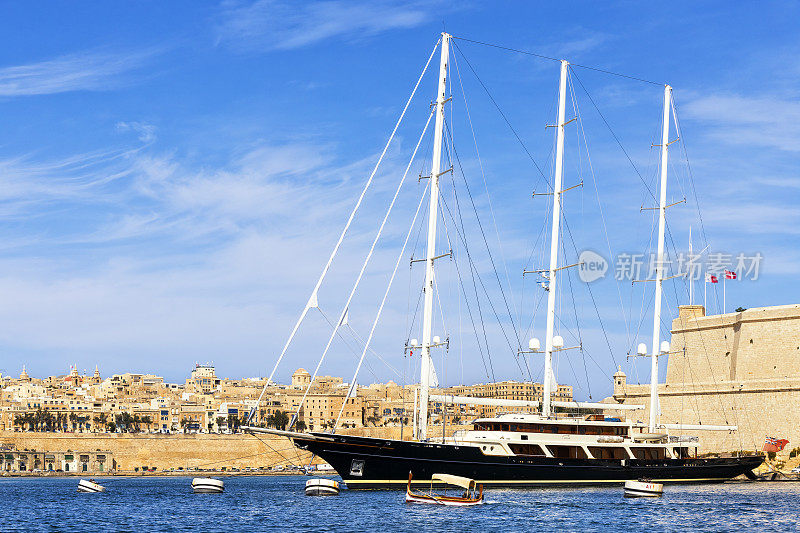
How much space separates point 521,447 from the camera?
133ft

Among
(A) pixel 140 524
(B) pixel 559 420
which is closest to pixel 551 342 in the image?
(B) pixel 559 420

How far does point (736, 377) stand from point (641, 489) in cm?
2498

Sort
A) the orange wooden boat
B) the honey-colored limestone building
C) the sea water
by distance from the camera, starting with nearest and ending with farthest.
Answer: the sea water → the orange wooden boat → the honey-colored limestone building

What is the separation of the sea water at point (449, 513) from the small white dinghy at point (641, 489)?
42cm

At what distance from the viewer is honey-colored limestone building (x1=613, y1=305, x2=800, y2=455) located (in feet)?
190

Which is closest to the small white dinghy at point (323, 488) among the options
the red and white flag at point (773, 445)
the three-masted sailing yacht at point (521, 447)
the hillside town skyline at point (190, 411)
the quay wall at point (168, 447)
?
the three-masted sailing yacht at point (521, 447)

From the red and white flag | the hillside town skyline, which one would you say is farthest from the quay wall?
the red and white flag

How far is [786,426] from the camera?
57.1 metres

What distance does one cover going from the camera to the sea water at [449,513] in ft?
100

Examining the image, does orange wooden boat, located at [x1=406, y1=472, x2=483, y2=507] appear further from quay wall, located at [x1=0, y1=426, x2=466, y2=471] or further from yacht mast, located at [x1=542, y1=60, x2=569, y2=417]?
quay wall, located at [x1=0, y1=426, x2=466, y2=471]

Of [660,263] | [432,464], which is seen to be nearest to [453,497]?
[432,464]

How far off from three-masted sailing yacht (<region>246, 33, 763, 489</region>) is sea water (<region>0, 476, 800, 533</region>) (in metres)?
0.84

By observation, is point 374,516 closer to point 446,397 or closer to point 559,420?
point 446,397

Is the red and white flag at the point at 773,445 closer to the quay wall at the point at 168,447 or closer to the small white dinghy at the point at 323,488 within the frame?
the small white dinghy at the point at 323,488
